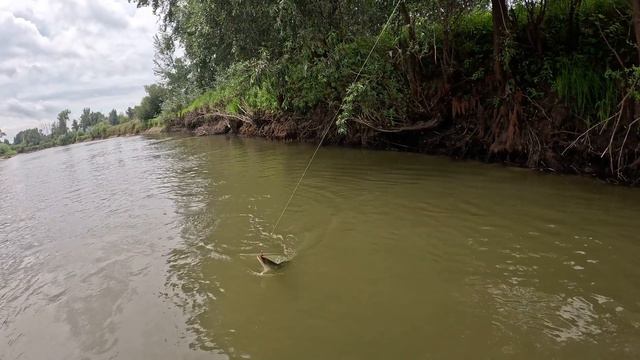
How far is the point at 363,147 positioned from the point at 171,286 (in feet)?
28.6

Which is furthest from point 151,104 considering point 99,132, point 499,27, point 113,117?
point 499,27

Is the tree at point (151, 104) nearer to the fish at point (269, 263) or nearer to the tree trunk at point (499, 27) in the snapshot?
the tree trunk at point (499, 27)

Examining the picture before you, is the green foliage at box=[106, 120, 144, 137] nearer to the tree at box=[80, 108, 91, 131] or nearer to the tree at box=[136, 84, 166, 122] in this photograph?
the tree at box=[136, 84, 166, 122]

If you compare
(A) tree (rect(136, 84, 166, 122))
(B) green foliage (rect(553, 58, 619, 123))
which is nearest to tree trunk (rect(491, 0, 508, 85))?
(B) green foliage (rect(553, 58, 619, 123))

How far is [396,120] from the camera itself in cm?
1110

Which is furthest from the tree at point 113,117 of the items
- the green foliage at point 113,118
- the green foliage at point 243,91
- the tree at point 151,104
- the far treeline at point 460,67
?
the far treeline at point 460,67

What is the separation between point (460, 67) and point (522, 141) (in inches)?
94.7

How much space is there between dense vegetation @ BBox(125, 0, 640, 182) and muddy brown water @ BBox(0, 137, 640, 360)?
33.0 inches

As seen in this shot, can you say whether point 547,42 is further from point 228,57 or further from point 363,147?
point 228,57

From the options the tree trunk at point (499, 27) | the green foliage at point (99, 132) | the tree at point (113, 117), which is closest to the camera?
the tree trunk at point (499, 27)

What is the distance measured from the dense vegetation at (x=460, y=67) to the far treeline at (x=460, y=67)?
3 cm

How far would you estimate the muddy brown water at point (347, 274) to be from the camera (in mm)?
3369

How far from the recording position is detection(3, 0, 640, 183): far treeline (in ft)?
23.9

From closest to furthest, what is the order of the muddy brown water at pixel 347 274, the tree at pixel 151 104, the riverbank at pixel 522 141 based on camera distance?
the muddy brown water at pixel 347 274
the riverbank at pixel 522 141
the tree at pixel 151 104
